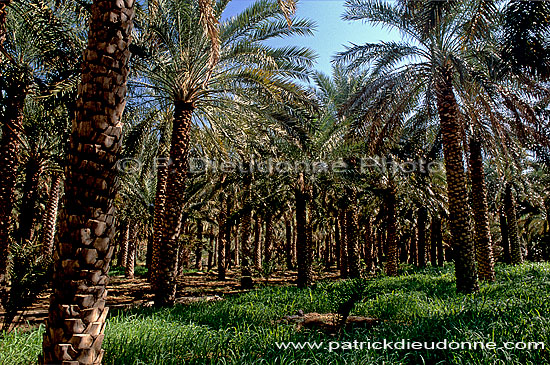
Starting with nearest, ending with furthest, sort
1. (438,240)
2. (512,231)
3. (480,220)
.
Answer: (480,220) → (512,231) → (438,240)

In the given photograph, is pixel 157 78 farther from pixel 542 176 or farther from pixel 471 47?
pixel 542 176

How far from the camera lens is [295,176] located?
1572 cm

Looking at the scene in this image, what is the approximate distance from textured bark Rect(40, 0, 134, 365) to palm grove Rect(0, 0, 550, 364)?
0.01 metres

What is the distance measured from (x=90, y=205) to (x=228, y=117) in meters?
9.54

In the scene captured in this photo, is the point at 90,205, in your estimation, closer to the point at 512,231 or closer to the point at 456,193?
the point at 456,193

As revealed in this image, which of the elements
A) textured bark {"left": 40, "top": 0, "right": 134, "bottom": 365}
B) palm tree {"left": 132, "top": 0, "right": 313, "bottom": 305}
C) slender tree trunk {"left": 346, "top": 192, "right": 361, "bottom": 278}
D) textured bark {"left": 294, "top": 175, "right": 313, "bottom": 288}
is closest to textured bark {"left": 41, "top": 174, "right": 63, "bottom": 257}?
palm tree {"left": 132, "top": 0, "right": 313, "bottom": 305}

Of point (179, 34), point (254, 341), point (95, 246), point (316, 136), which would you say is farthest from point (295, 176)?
point (95, 246)

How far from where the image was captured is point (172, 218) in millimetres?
9945

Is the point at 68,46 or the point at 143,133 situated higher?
the point at 68,46

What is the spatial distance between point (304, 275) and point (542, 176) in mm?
21028

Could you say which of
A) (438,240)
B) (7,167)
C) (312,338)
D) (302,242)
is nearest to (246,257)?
(302,242)

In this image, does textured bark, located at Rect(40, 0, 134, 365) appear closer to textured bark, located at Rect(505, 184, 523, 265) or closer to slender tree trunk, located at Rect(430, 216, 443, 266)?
slender tree trunk, located at Rect(430, 216, 443, 266)

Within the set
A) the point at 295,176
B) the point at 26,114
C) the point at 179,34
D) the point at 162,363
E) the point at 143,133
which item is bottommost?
the point at 162,363

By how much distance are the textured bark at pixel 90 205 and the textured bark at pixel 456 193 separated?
9.65 m
